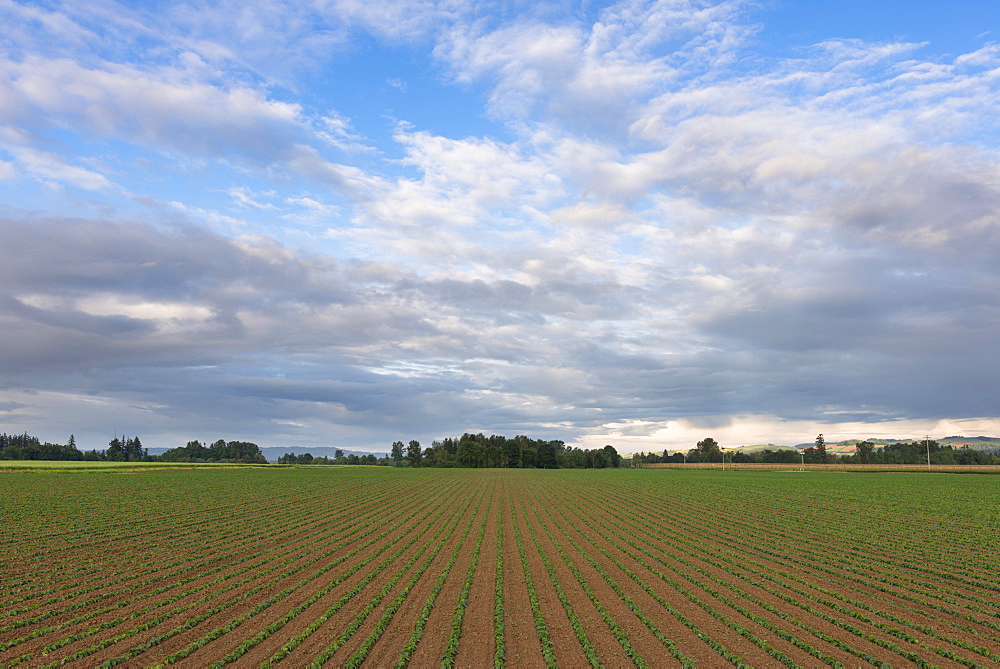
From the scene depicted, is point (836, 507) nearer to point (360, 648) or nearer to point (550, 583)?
point (550, 583)

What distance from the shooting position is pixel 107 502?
51.0 m

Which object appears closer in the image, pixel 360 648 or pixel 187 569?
pixel 360 648

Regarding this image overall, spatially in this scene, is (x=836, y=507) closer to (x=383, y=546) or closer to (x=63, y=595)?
(x=383, y=546)

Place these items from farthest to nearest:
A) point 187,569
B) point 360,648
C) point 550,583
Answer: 1. point 187,569
2. point 550,583
3. point 360,648

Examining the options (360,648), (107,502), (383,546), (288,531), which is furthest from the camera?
(107,502)

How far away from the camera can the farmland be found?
15156mm

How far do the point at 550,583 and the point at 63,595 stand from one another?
17167mm

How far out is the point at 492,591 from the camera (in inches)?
826

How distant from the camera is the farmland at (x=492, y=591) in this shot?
49.7 ft

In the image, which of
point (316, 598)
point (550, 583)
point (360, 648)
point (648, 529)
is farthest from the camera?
point (648, 529)

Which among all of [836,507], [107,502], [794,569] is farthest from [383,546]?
[836,507]

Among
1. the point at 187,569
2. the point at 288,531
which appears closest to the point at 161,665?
the point at 187,569

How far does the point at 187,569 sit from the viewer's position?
Result: 79.9ft

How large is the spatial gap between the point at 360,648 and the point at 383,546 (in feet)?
53.7
